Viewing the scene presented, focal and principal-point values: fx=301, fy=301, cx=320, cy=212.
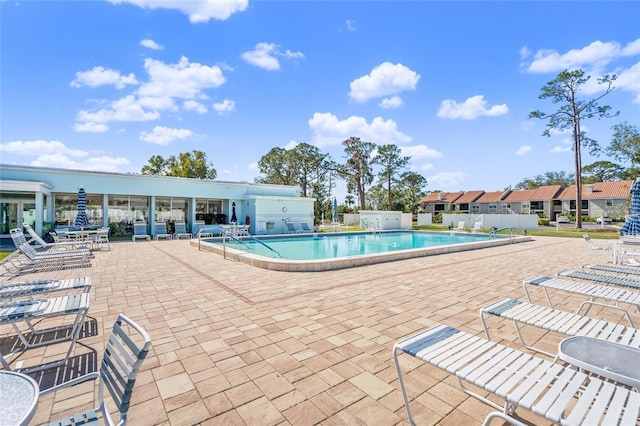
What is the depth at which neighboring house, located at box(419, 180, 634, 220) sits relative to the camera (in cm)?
3662

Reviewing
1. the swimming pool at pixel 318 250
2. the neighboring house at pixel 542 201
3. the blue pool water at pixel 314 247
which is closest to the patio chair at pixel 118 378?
the swimming pool at pixel 318 250

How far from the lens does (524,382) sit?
1.71 metres

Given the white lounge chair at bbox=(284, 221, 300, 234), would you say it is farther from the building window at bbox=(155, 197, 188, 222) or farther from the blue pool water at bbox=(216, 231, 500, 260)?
the building window at bbox=(155, 197, 188, 222)

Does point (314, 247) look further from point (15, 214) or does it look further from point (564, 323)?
point (15, 214)

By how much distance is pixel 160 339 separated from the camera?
11.8ft

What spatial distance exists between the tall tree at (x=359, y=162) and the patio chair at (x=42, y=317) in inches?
1212

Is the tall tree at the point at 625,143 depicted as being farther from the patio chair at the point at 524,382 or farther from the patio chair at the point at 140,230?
the patio chair at the point at 140,230

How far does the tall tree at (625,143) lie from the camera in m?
30.2

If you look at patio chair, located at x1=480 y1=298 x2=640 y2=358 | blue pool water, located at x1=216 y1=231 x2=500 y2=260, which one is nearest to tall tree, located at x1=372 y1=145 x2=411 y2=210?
blue pool water, located at x1=216 y1=231 x2=500 y2=260

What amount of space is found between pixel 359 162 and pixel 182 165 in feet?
65.2

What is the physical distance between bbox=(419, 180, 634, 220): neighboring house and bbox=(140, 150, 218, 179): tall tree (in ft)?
113

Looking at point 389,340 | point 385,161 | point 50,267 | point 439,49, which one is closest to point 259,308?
point 389,340

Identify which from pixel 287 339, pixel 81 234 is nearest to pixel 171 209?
pixel 81 234

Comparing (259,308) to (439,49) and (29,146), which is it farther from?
(29,146)
